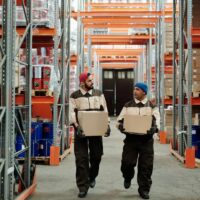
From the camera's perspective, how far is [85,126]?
5859 millimetres

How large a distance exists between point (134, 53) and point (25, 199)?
19374 mm

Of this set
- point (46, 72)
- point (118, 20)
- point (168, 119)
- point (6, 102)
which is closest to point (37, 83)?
point (46, 72)

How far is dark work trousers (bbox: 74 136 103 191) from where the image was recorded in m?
5.92

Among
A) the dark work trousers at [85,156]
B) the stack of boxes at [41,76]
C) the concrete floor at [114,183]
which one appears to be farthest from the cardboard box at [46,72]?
the dark work trousers at [85,156]

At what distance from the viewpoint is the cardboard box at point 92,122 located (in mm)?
5859

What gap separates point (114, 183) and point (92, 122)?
1.52 metres

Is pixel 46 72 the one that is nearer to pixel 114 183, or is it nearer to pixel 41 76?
pixel 41 76

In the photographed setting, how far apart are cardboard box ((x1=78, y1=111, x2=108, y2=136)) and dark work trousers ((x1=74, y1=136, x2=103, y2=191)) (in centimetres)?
17

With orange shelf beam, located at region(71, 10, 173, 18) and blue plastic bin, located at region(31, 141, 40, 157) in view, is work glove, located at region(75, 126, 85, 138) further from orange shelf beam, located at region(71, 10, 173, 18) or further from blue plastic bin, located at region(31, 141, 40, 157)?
orange shelf beam, located at region(71, 10, 173, 18)

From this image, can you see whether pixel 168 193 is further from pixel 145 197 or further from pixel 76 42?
pixel 76 42

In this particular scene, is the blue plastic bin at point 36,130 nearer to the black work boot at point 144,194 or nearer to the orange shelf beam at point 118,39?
the black work boot at point 144,194

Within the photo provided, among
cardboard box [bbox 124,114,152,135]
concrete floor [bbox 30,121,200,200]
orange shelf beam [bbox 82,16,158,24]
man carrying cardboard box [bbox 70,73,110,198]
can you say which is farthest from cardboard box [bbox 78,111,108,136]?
orange shelf beam [bbox 82,16,158,24]

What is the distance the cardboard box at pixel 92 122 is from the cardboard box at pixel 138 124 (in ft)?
1.19

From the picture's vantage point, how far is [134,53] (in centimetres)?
2442
